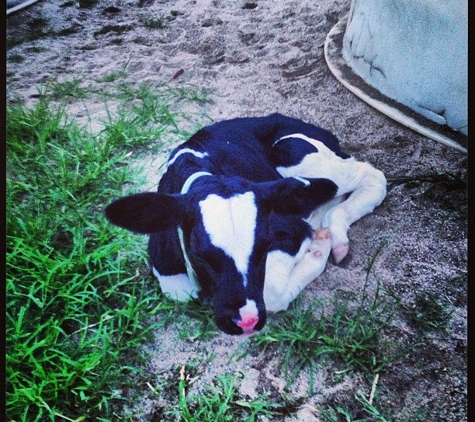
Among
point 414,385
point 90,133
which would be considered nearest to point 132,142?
point 90,133

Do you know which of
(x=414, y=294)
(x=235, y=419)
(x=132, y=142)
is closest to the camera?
(x=235, y=419)

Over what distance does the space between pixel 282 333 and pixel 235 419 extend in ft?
0.59

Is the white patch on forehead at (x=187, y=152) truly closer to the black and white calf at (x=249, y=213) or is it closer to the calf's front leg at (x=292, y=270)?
the black and white calf at (x=249, y=213)

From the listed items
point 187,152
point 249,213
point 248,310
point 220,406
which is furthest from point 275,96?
point 220,406

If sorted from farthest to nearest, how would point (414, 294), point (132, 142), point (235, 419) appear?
point (132, 142) → point (414, 294) → point (235, 419)

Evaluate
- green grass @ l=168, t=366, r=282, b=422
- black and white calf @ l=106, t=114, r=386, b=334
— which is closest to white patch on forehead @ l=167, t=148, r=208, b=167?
black and white calf @ l=106, t=114, r=386, b=334

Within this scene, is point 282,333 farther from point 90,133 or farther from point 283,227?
point 90,133

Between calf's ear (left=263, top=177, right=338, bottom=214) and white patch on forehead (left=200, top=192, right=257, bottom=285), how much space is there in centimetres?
6

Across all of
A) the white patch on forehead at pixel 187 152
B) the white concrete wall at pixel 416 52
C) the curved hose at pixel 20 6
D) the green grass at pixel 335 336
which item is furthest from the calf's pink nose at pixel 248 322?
the curved hose at pixel 20 6

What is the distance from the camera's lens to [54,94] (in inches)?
48.1

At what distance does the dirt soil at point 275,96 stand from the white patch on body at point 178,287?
8cm

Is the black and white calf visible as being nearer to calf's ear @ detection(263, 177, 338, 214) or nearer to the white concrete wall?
calf's ear @ detection(263, 177, 338, 214)

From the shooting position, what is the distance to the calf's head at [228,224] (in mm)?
926

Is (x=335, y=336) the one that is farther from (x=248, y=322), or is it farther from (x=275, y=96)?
(x=275, y=96)
